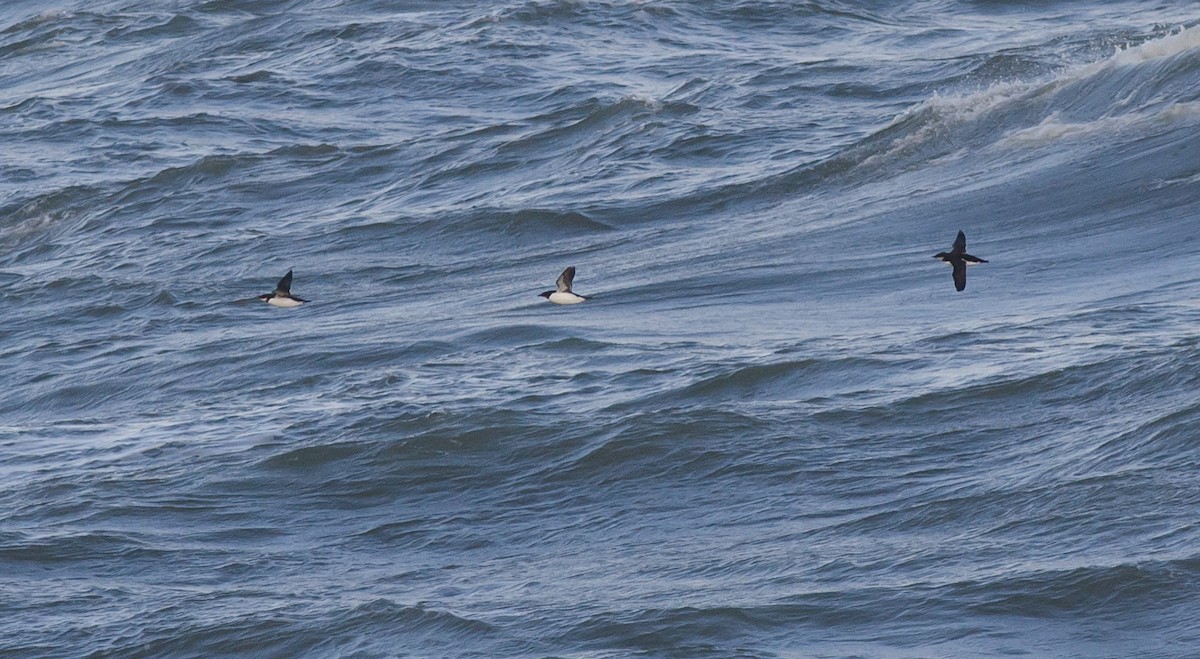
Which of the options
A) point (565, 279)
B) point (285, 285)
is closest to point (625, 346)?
point (565, 279)

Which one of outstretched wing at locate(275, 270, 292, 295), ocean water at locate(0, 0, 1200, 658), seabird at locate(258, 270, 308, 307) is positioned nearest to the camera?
ocean water at locate(0, 0, 1200, 658)

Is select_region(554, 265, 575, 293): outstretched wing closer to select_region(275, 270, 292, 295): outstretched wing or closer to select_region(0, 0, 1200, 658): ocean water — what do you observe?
select_region(0, 0, 1200, 658): ocean water

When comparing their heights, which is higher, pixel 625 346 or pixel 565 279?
pixel 565 279

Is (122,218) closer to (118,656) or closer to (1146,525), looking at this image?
(118,656)

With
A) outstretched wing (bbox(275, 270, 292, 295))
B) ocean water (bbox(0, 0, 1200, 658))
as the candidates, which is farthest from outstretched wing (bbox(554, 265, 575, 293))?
outstretched wing (bbox(275, 270, 292, 295))

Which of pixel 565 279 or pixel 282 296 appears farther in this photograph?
pixel 282 296

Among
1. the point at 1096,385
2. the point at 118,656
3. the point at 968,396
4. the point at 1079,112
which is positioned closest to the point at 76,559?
the point at 118,656

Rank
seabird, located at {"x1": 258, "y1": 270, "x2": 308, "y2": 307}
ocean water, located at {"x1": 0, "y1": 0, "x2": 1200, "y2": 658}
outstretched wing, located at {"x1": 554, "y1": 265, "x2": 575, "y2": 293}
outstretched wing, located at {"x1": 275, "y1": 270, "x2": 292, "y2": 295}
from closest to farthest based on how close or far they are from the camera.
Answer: ocean water, located at {"x1": 0, "y1": 0, "x2": 1200, "y2": 658} < outstretched wing, located at {"x1": 554, "y1": 265, "x2": 575, "y2": 293} < outstretched wing, located at {"x1": 275, "y1": 270, "x2": 292, "y2": 295} < seabird, located at {"x1": 258, "y1": 270, "x2": 308, "y2": 307}

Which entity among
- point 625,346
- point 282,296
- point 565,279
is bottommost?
point 625,346

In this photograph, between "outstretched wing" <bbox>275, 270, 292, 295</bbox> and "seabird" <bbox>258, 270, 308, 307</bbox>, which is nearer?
"outstretched wing" <bbox>275, 270, 292, 295</bbox>

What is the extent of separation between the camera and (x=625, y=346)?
16406 millimetres

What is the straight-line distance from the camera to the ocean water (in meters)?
12.0

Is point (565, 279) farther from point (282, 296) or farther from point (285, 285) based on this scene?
point (282, 296)

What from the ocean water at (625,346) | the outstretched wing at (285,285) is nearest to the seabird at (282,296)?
the outstretched wing at (285,285)
